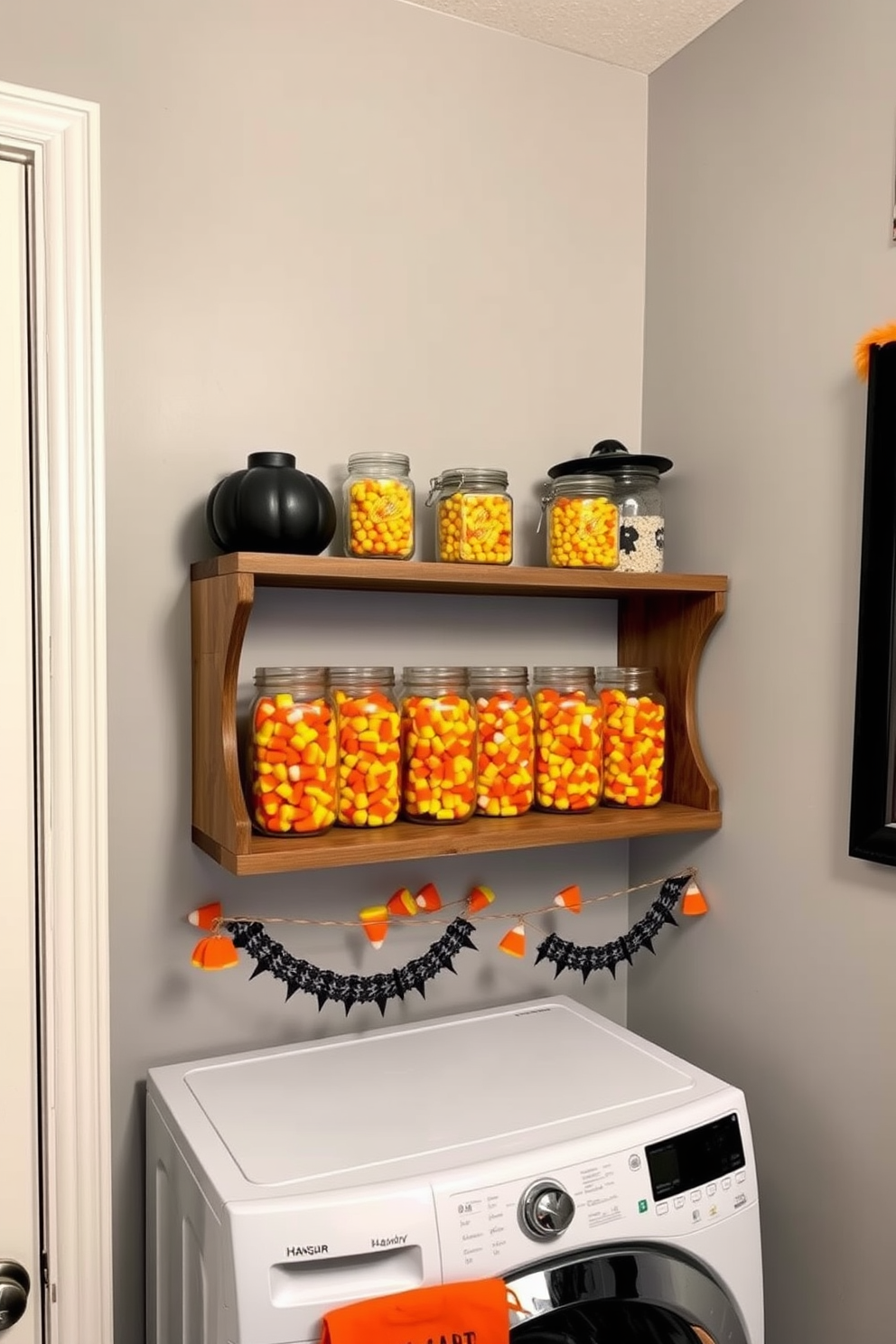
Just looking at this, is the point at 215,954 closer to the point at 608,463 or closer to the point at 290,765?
the point at 290,765

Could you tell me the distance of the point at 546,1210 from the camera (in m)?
1.14

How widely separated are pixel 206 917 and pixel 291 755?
282 millimetres

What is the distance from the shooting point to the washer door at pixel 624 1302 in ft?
3.66

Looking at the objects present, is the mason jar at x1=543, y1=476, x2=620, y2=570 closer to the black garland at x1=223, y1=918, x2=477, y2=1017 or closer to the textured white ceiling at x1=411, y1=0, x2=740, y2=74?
the black garland at x1=223, y1=918, x2=477, y2=1017

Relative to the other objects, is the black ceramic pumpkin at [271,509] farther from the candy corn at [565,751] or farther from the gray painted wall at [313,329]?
the candy corn at [565,751]

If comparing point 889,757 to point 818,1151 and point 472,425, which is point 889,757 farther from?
point 472,425

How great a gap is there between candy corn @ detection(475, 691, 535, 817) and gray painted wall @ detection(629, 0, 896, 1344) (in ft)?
1.08

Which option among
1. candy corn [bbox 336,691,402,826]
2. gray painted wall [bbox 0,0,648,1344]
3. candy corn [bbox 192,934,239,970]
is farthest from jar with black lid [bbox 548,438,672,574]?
candy corn [bbox 192,934,239,970]

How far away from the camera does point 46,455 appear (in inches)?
49.0

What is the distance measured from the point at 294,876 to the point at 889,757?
2.73 feet

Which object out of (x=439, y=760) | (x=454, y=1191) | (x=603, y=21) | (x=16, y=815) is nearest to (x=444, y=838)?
(x=439, y=760)

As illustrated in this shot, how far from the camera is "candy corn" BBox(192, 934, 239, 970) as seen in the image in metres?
1.37

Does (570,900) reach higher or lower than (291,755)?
lower

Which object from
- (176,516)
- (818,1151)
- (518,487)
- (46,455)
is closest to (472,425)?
(518,487)
